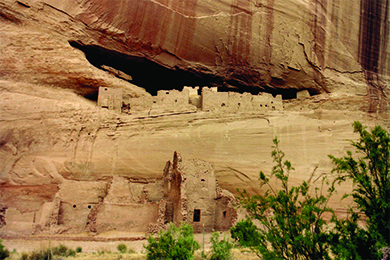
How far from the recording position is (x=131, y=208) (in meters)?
11.4

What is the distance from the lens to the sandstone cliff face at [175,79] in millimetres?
12867

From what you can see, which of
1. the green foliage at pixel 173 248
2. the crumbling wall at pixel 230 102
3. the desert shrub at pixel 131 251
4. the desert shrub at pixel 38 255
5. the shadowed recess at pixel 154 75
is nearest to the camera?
the green foliage at pixel 173 248

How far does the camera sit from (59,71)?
1438 cm

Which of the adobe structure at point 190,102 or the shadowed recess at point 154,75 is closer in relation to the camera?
the adobe structure at point 190,102

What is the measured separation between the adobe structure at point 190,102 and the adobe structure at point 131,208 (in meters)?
2.63

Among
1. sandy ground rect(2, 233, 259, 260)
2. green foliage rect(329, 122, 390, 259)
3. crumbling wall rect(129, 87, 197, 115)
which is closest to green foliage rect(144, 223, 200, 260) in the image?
sandy ground rect(2, 233, 259, 260)

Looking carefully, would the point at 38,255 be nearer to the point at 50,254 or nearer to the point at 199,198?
the point at 50,254

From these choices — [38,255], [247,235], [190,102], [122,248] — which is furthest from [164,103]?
[247,235]

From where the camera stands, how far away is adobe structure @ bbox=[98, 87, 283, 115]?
47.2ft

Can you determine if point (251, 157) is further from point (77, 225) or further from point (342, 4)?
point (342, 4)

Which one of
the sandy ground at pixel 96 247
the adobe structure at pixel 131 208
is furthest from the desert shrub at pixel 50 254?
the adobe structure at pixel 131 208

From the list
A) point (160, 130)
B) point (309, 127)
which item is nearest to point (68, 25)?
point (160, 130)

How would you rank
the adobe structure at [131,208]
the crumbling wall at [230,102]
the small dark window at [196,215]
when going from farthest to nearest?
the crumbling wall at [230,102] < the small dark window at [196,215] < the adobe structure at [131,208]

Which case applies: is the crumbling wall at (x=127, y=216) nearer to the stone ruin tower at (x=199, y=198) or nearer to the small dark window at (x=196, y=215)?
the stone ruin tower at (x=199, y=198)
